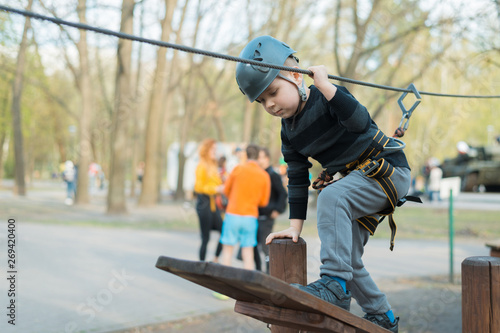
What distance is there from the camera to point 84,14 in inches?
703

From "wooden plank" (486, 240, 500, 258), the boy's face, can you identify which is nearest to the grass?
"wooden plank" (486, 240, 500, 258)

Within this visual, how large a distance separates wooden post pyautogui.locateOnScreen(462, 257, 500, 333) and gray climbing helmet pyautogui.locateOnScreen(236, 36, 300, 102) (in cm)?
130

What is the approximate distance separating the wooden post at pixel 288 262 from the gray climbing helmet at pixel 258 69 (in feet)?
2.43

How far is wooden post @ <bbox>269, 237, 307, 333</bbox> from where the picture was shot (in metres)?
2.68

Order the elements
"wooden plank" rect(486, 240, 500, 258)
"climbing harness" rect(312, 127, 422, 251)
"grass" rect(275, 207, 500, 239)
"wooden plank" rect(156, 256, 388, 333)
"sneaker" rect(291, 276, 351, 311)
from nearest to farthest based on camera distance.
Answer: "wooden plank" rect(156, 256, 388, 333) → "sneaker" rect(291, 276, 351, 311) → "climbing harness" rect(312, 127, 422, 251) → "wooden plank" rect(486, 240, 500, 258) → "grass" rect(275, 207, 500, 239)

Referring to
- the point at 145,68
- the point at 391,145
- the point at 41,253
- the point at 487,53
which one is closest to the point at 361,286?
the point at 391,145

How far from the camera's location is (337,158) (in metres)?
2.68

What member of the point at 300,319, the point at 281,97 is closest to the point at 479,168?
→ the point at 281,97

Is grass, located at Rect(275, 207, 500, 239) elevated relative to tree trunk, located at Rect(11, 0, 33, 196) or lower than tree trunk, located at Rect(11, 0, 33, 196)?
lower

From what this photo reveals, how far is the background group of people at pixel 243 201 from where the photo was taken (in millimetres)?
7094

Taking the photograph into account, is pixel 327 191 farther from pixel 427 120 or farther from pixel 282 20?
pixel 427 120

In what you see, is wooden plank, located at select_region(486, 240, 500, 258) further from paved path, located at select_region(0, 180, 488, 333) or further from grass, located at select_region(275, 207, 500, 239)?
grass, located at select_region(275, 207, 500, 239)

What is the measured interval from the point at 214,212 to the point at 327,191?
18.3 feet

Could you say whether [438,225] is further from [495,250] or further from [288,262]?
[288,262]
